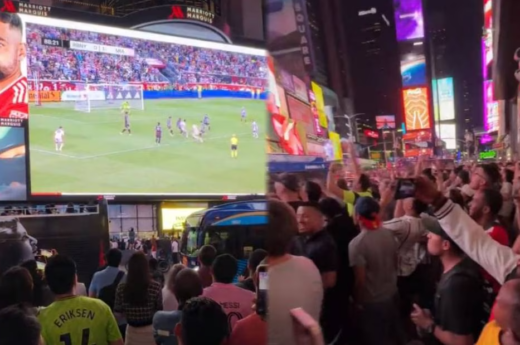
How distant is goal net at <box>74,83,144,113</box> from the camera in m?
6.67

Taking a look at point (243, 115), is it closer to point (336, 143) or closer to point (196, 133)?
point (196, 133)

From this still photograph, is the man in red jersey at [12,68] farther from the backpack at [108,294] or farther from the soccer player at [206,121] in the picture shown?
the backpack at [108,294]

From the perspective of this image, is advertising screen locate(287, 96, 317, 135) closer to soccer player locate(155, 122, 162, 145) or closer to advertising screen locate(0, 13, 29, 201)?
advertising screen locate(0, 13, 29, 201)

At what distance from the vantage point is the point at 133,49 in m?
6.41

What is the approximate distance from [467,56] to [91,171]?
6.16m

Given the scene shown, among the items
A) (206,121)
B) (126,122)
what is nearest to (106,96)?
(126,122)

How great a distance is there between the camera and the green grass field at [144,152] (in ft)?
21.3

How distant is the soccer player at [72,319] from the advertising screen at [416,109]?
104 cm

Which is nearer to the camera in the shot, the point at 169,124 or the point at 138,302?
the point at 138,302

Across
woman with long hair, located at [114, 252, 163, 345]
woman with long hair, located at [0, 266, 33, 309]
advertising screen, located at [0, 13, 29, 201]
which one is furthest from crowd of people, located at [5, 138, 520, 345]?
advertising screen, located at [0, 13, 29, 201]

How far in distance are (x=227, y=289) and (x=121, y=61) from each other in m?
5.41

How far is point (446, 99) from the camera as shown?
925mm

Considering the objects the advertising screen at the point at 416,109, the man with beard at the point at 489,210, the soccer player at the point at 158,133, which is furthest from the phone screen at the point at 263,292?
the soccer player at the point at 158,133

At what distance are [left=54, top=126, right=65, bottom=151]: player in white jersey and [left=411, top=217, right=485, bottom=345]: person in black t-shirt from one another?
6.45 metres
